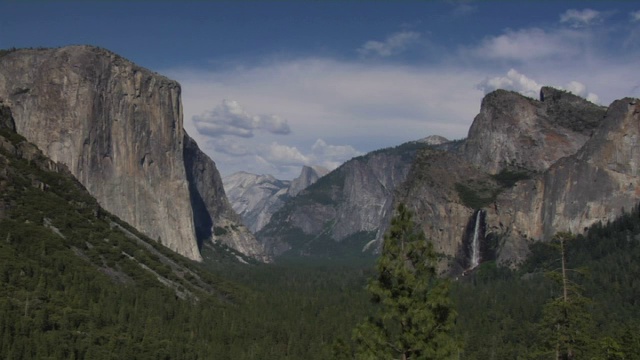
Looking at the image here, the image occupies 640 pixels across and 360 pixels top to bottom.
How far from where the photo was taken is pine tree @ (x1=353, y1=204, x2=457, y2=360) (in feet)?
104

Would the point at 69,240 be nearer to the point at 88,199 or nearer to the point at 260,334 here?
the point at 88,199

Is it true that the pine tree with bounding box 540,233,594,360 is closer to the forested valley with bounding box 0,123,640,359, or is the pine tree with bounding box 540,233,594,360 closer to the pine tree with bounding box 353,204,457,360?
the forested valley with bounding box 0,123,640,359

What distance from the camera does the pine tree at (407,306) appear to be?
31.8 meters

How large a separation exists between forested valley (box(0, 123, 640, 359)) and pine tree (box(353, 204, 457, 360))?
85.0ft

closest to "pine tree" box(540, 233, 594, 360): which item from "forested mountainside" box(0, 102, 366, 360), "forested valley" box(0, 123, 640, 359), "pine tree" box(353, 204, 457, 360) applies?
"forested valley" box(0, 123, 640, 359)

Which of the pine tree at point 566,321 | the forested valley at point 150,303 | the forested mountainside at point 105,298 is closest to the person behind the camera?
the pine tree at point 566,321

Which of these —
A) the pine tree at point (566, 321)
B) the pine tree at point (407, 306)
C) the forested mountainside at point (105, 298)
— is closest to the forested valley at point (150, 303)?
the forested mountainside at point (105, 298)

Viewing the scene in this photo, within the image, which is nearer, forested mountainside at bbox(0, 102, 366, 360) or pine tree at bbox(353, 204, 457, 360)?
pine tree at bbox(353, 204, 457, 360)

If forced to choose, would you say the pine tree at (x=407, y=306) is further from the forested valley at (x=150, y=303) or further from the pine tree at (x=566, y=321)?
the forested valley at (x=150, y=303)

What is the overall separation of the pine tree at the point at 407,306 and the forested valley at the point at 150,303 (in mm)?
25914

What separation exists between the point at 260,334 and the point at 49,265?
1579 inches

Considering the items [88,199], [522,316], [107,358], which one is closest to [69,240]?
[88,199]

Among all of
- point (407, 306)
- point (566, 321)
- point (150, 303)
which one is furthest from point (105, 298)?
point (407, 306)

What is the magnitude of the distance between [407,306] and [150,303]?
101 m
